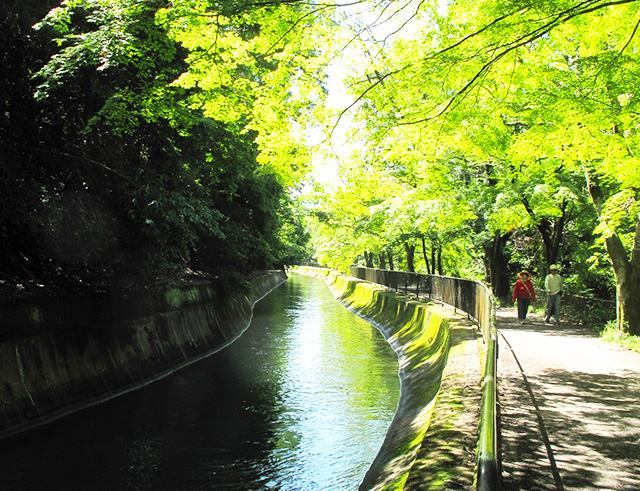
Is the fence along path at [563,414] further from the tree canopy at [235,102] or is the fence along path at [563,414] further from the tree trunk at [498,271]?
the tree trunk at [498,271]

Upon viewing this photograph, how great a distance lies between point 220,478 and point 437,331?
8.72 m

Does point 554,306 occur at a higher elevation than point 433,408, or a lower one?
higher

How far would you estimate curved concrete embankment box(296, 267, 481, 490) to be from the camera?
5.71m

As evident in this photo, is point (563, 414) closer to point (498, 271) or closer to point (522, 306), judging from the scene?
point (522, 306)

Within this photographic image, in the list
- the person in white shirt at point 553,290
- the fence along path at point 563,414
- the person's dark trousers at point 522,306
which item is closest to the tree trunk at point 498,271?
the person in white shirt at point 553,290

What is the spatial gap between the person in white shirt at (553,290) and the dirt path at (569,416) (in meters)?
4.14

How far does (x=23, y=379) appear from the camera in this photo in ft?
32.8

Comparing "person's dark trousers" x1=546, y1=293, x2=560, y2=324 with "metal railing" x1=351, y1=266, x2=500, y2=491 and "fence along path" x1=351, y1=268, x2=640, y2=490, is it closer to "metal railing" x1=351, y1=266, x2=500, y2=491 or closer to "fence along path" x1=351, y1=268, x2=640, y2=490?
"fence along path" x1=351, y1=268, x2=640, y2=490

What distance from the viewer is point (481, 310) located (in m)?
12.6

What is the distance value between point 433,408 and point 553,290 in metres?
10.5

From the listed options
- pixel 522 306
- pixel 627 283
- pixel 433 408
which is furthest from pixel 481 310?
pixel 522 306

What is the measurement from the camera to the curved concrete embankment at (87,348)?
32.6 feet

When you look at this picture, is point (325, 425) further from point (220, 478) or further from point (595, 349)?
point (595, 349)

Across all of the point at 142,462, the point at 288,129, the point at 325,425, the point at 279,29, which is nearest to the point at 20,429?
the point at 142,462
